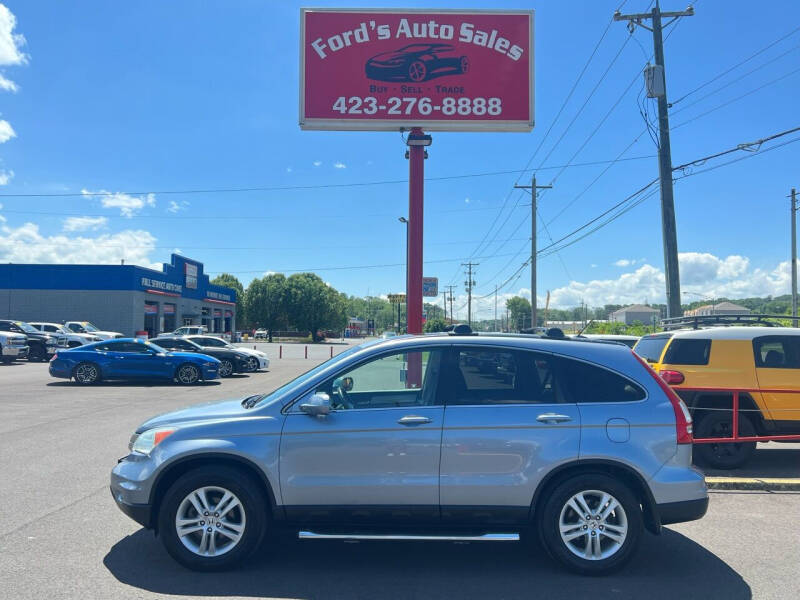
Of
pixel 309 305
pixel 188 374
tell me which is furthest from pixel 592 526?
pixel 309 305

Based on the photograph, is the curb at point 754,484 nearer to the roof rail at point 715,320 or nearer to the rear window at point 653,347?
the rear window at point 653,347

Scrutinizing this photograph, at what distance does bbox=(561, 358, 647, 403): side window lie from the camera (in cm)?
474

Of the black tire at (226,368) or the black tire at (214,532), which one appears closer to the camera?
the black tire at (214,532)

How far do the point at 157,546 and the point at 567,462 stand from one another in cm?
337

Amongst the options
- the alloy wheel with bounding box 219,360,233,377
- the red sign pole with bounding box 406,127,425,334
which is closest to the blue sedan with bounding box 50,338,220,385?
Result: the alloy wheel with bounding box 219,360,233,377

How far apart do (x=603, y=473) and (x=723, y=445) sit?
4378mm

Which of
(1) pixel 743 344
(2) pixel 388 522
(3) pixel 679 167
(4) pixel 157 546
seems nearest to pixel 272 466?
(2) pixel 388 522

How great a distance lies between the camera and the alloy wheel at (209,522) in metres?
4.58

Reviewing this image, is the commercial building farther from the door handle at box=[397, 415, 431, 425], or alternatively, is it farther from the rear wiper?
the door handle at box=[397, 415, 431, 425]

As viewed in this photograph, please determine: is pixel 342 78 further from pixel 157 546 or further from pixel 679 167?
pixel 157 546

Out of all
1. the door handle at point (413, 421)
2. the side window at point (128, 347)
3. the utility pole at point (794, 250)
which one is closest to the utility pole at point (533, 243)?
the utility pole at point (794, 250)

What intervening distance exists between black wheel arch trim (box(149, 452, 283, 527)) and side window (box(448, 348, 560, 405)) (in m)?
1.49

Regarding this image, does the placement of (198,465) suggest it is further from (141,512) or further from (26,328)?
(26,328)

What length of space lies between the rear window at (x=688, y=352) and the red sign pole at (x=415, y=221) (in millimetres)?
8829
